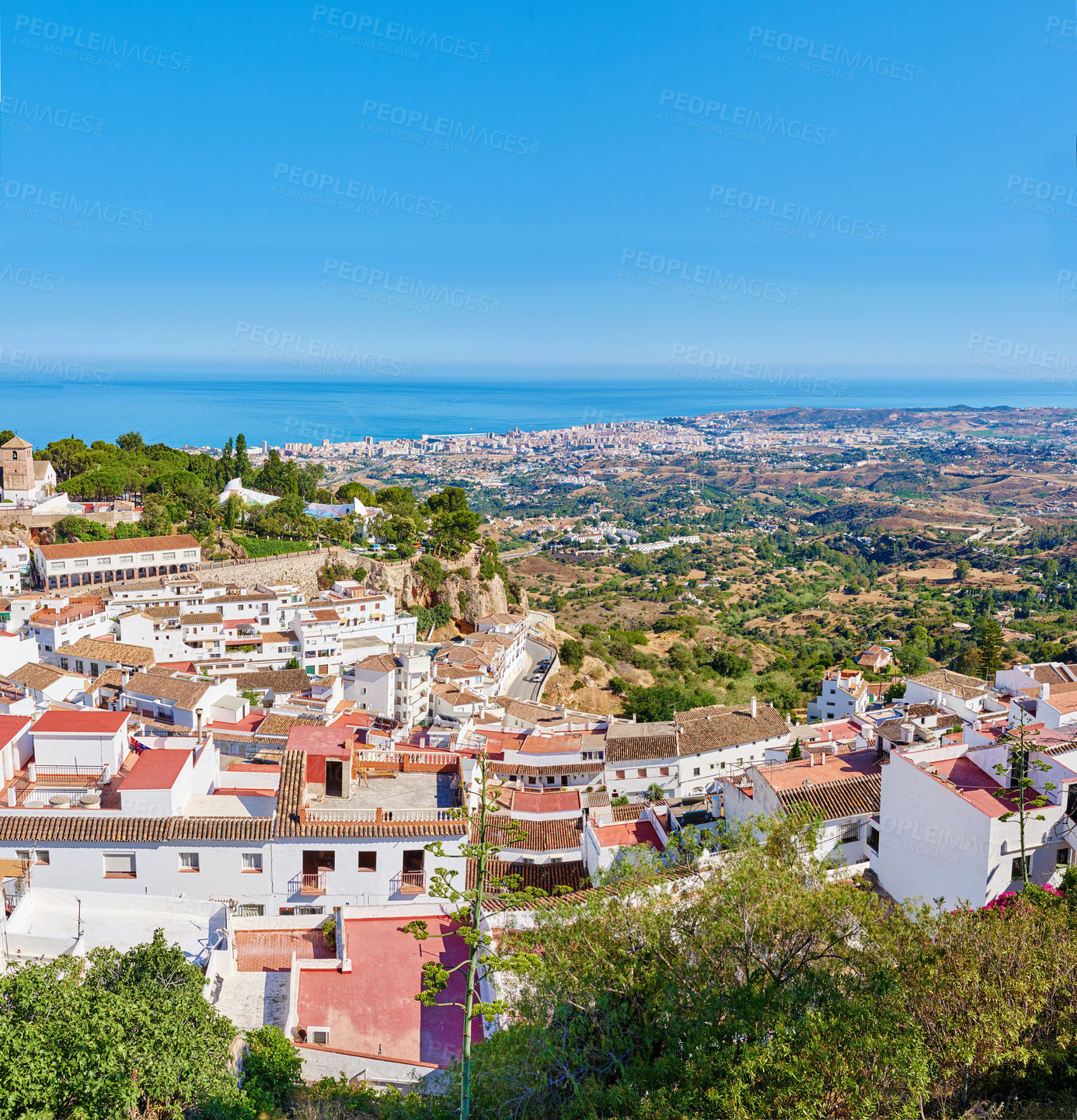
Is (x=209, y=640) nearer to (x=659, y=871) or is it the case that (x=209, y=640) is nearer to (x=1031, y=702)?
(x=659, y=871)

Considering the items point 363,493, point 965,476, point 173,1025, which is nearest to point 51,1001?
point 173,1025

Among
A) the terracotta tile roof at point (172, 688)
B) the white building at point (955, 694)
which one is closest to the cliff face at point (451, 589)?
the terracotta tile roof at point (172, 688)

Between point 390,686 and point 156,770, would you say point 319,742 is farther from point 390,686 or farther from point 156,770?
point 390,686

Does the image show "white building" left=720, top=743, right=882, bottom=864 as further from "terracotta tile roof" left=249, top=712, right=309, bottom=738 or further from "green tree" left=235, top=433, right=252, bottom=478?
"green tree" left=235, top=433, right=252, bottom=478

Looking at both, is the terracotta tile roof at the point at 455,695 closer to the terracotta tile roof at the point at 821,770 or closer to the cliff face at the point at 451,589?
the cliff face at the point at 451,589

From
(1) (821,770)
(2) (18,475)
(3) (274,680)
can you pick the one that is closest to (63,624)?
(3) (274,680)

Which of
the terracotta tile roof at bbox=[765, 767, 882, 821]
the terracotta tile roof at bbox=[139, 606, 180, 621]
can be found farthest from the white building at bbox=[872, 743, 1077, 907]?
the terracotta tile roof at bbox=[139, 606, 180, 621]
